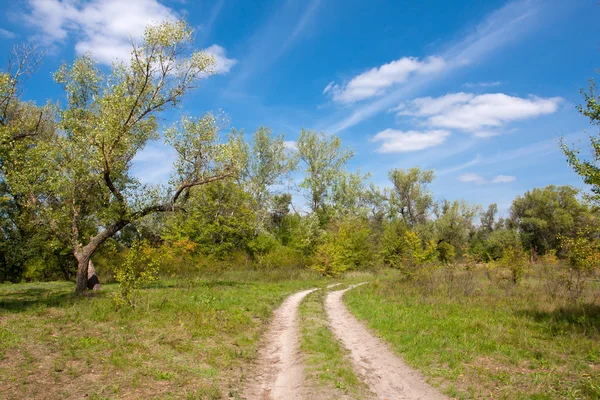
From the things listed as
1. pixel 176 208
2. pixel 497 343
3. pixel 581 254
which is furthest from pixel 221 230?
pixel 497 343

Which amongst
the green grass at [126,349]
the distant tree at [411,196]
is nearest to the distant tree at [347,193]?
the distant tree at [411,196]

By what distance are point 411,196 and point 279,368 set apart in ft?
222

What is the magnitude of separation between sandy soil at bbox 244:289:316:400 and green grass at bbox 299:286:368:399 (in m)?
0.29

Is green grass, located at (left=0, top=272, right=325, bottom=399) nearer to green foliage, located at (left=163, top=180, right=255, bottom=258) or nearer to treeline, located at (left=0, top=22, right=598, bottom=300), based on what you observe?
treeline, located at (left=0, top=22, right=598, bottom=300)

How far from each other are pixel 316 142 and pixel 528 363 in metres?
45.8

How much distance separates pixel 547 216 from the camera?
215 feet

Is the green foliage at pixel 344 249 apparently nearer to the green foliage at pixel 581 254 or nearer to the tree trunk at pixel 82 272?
the green foliage at pixel 581 254

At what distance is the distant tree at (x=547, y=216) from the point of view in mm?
61344

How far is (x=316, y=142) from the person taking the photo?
52.8 meters

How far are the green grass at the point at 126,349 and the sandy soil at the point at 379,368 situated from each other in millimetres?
2874

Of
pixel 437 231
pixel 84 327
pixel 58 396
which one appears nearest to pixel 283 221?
pixel 437 231

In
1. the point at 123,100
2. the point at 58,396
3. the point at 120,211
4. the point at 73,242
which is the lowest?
the point at 58,396

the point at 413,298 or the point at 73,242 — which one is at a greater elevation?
the point at 73,242

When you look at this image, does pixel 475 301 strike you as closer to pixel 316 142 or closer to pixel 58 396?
pixel 58 396
